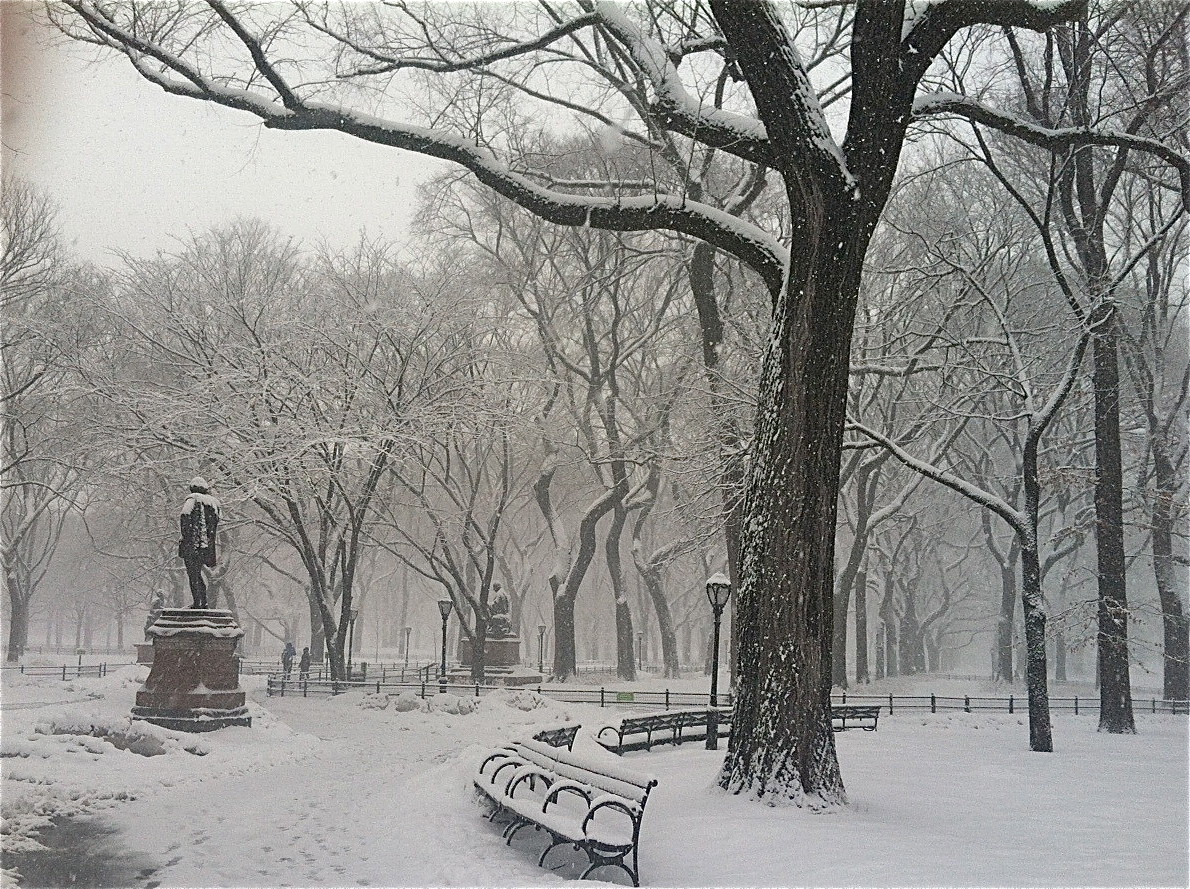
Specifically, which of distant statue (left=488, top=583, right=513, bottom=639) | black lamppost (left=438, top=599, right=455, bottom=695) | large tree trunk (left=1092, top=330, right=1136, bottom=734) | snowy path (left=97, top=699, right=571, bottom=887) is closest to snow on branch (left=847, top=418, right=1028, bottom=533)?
large tree trunk (left=1092, top=330, right=1136, bottom=734)

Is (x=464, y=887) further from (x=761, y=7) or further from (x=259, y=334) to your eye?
(x=259, y=334)

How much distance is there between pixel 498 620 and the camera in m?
32.0

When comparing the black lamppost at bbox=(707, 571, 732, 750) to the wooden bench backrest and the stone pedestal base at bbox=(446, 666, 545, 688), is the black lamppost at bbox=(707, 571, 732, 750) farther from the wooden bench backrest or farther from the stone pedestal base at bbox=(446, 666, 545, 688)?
the stone pedestal base at bbox=(446, 666, 545, 688)

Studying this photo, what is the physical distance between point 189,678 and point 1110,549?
57.5 feet

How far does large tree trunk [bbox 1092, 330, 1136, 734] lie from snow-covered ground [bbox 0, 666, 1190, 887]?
2027 millimetres

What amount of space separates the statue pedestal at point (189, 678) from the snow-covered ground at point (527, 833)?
0.60m

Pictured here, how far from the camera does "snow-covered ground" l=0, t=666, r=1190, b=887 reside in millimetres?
7668

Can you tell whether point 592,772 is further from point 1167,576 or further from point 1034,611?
point 1167,576

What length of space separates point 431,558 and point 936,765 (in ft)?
61.5

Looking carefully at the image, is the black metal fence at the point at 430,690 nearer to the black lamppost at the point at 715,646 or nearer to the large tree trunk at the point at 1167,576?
the black lamppost at the point at 715,646

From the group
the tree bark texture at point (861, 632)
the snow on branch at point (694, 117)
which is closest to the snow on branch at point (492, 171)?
the snow on branch at point (694, 117)

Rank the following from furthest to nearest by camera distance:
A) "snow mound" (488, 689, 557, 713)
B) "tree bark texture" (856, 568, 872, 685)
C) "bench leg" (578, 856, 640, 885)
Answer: "tree bark texture" (856, 568, 872, 685) < "snow mound" (488, 689, 557, 713) < "bench leg" (578, 856, 640, 885)

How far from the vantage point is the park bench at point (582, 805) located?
750 centimetres

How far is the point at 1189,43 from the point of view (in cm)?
1825
